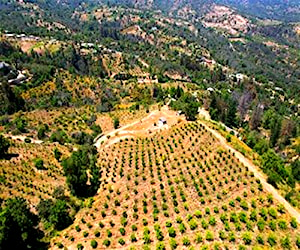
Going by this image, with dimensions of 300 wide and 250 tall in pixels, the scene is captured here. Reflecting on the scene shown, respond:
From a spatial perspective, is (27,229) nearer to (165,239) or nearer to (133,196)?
(133,196)

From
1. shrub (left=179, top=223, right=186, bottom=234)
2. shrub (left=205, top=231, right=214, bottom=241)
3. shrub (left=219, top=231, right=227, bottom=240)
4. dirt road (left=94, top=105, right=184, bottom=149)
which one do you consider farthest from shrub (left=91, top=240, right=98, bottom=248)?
dirt road (left=94, top=105, right=184, bottom=149)

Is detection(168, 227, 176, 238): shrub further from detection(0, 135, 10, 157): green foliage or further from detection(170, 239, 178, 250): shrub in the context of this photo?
detection(0, 135, 10, 157): green foliage

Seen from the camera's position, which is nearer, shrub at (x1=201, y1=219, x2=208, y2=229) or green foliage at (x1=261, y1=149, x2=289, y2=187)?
shrub at (x1=201, y1=219, x2=208, y2=229)

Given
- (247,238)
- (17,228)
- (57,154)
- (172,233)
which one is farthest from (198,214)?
(57,154)

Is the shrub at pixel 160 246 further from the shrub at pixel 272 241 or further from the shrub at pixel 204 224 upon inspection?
the shrub at pixel 272 241

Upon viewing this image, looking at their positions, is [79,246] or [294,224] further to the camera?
[294,224]

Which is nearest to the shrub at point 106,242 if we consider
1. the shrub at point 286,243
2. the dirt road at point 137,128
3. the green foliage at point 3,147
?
the shrub at point 286,243

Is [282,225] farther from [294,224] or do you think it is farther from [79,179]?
[79,179]

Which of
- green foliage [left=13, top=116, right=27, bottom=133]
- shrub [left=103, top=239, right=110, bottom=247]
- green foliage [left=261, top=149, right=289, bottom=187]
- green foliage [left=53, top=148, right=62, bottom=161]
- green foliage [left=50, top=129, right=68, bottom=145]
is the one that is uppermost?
green foliage [left=261, top=149, right=289, bottom=187]

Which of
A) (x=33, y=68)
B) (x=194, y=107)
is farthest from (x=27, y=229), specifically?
(x=33, y=68)

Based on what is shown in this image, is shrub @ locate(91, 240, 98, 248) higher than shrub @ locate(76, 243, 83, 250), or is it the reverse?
shrub @ locate(91, 240, 98, 248)
